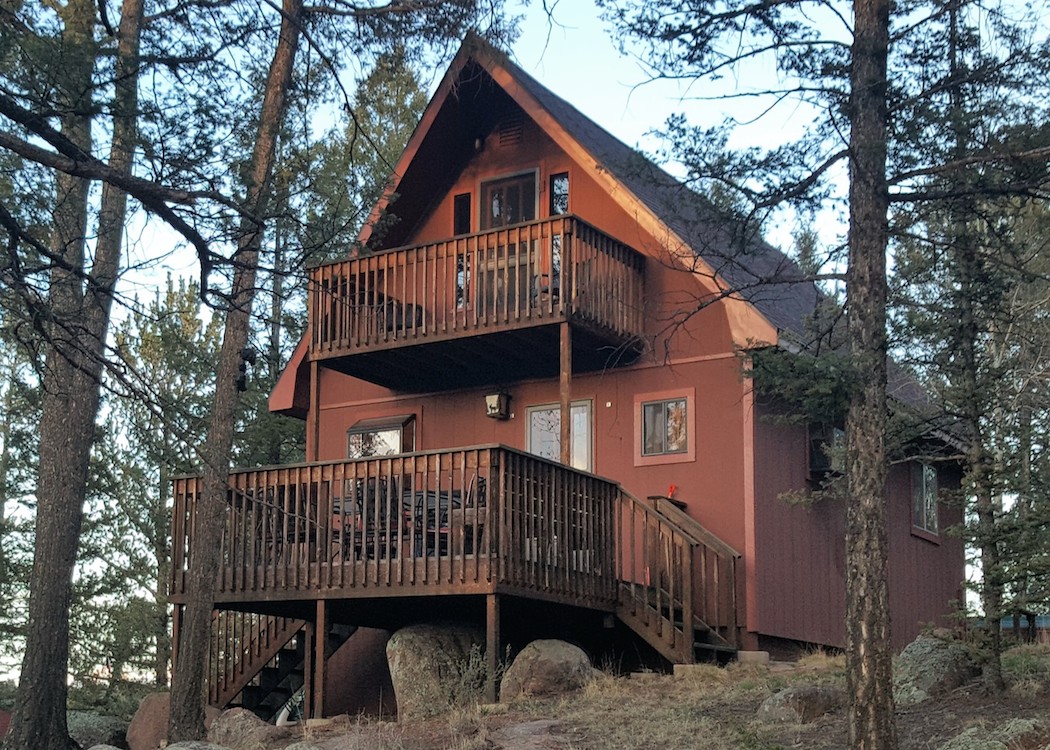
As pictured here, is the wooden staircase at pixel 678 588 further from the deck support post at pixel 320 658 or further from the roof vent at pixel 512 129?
the roof vent at pixel 512 129

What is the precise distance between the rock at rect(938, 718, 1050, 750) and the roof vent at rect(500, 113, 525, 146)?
1104 cm

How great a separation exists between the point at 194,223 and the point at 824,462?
9.70 metres

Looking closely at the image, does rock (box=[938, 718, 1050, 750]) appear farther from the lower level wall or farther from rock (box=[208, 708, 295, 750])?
the lower level wall

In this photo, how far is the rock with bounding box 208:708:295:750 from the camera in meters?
13.1

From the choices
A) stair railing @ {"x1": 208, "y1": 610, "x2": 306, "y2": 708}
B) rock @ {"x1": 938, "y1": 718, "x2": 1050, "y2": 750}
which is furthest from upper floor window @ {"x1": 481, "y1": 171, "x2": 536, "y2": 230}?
rock @ {"x1": 938, "y1": 718, "x2": 1050, "y2": 750}

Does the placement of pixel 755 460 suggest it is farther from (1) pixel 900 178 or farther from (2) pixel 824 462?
(1) pixel 900 178

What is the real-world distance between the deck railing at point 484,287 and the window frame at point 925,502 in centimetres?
565

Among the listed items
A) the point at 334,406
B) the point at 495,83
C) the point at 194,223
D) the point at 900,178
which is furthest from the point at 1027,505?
the point at 334,406

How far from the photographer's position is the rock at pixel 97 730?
1639cm

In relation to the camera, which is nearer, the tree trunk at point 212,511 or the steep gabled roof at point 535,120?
the tree trunk at point 212,511

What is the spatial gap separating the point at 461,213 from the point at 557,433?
358 centimetres

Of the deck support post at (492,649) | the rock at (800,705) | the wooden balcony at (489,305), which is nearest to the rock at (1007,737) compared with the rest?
the rock at (800,705)

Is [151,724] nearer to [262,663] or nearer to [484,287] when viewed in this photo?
[262,663]

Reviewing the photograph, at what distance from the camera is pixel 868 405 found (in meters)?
9.54
